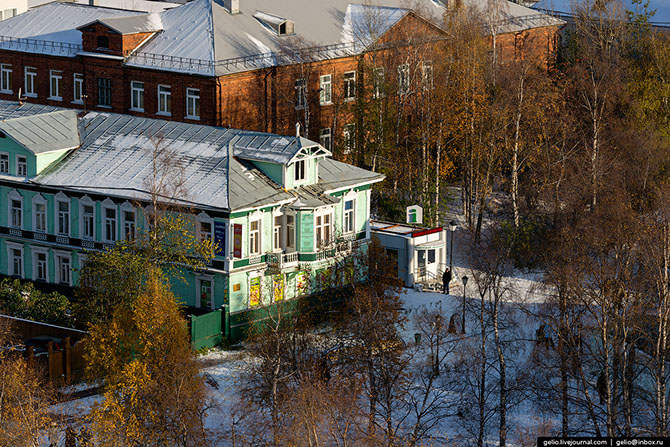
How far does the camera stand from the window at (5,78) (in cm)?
8250

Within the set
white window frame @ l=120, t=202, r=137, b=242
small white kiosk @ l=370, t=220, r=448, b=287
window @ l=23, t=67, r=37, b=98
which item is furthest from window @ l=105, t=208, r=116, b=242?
window @ l=23, t=67, r=37, b=98

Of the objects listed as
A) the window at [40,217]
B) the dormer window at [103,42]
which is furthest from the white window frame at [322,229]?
the dormer window at [103,42]

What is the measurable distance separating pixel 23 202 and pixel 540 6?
161ft

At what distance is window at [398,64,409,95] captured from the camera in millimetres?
76188

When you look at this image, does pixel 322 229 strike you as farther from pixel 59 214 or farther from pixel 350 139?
pixel 350 139

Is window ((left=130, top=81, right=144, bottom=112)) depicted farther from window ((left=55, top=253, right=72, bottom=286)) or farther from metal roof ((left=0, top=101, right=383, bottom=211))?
window ((left=55, top=253, right=72, bottom=286))

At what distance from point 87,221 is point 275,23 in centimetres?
2121

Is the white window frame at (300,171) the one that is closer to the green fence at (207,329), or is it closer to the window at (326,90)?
the green fence at (207,329)

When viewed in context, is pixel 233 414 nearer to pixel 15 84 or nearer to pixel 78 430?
pixel 78 430

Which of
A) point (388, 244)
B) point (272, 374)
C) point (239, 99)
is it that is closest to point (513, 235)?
point (388, 244)

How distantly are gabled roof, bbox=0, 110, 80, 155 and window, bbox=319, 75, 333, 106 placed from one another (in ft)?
59.3

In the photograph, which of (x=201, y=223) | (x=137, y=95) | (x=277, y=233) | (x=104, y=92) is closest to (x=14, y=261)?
(x=201, y=223)

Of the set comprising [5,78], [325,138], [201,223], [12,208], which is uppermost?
[5,78]

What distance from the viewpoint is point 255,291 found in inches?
2338
